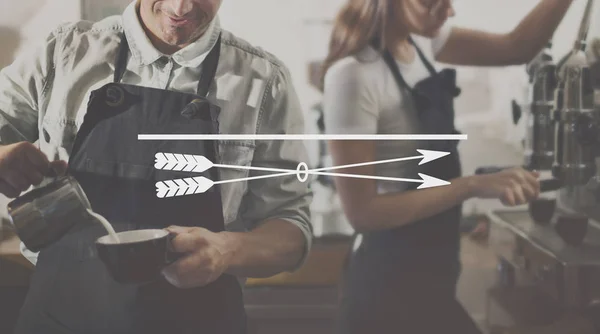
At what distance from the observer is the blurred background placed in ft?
3.68

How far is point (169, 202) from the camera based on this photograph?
3.67ft

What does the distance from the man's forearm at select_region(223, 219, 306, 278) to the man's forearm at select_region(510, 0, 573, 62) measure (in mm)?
632

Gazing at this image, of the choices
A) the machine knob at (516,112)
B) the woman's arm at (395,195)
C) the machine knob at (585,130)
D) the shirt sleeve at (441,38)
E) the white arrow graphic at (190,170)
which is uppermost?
the shirt sleeve at (441,38)

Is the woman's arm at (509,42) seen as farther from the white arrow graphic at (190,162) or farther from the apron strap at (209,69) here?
the apron strap at (209,69)

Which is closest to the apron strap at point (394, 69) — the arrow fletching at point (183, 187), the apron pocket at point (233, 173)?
the apron pocket at point (233, 173)

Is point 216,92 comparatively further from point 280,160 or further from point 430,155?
point 430,155

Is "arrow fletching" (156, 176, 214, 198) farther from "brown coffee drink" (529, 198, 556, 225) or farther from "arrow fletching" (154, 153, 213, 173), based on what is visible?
"brown coffee drink" (529, 198, 556, 225)

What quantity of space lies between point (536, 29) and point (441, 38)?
22 centimetres

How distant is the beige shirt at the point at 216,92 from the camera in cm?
113

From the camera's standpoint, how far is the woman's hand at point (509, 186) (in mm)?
1137

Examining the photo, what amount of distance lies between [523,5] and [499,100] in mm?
214

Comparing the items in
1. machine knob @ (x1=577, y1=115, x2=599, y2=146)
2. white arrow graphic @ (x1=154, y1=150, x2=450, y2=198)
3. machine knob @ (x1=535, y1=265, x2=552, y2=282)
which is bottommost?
machine knob @ (x1=535, y1=265, x2=552, y2=282)

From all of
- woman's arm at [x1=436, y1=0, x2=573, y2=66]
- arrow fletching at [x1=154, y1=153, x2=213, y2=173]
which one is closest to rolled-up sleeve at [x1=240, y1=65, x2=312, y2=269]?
arrow fletching at [x1=154, y1=153, x2=213, y2=173]

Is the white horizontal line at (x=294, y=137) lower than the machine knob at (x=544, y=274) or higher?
higher
